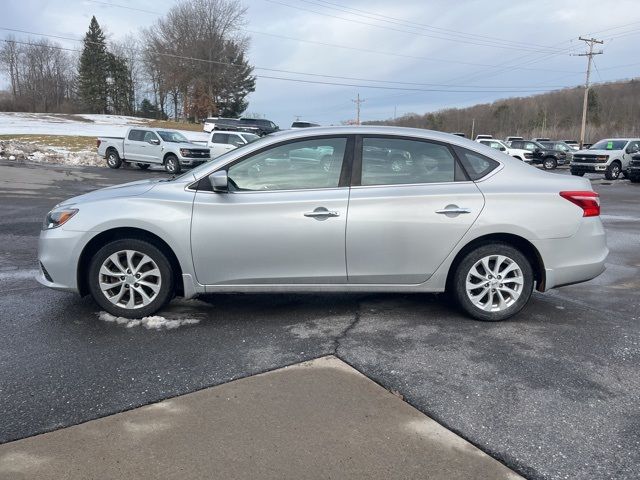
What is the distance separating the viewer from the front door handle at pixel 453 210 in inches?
171

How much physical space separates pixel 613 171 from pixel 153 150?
69.4ft

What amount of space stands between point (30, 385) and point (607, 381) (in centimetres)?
377

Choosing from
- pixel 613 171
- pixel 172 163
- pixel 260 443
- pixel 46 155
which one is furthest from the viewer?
pixel 46 155

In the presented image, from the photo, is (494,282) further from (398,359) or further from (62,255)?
(62,255)

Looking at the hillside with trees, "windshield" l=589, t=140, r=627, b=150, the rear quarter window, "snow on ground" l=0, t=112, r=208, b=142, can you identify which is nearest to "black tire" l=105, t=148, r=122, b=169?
"snow on ground" l=0, t=112, r=208, b=142

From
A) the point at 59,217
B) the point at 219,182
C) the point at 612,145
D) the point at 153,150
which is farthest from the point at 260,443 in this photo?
the point at 612,145

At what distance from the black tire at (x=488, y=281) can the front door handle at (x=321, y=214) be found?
3.98ft

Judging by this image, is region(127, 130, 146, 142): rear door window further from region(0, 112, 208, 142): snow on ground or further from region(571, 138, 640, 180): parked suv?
region(571, 138, 640, 180): parked suv

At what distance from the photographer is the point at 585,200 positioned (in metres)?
4.49

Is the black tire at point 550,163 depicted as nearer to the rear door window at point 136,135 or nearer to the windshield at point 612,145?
the windshield at point 612,145

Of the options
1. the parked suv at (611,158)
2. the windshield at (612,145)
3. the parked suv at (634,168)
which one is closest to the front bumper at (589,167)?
the parked suv at (611,158)

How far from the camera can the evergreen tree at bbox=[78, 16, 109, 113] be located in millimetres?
69875

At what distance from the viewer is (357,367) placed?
140 inches

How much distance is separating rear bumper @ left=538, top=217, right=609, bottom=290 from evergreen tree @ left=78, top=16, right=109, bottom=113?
7625cm
